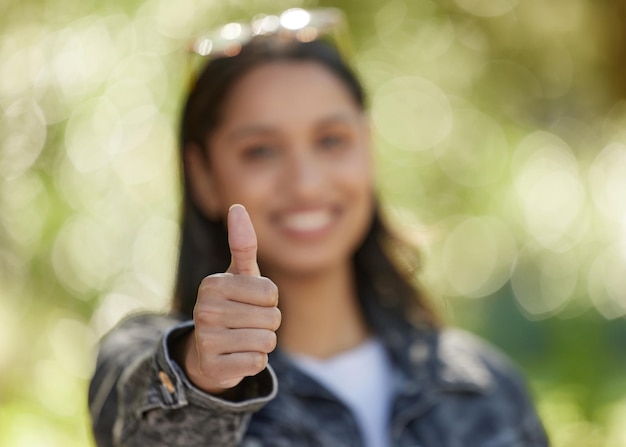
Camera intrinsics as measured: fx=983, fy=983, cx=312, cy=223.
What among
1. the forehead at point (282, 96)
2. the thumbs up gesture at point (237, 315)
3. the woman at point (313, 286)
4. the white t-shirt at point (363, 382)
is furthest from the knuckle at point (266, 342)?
the forehead at point (282, 96)

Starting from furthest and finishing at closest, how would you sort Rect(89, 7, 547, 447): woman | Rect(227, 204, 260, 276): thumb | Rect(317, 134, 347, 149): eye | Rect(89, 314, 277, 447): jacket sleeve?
Rect(317, 134, 347, 149): eye, Rect(89, 7, 547, 447): woman, Rect(89, 314, 277, 447): jacket sleeve, Rect(227, 204, 260, 276): thumb

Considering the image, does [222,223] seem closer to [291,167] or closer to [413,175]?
[291,167]

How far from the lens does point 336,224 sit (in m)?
1.72

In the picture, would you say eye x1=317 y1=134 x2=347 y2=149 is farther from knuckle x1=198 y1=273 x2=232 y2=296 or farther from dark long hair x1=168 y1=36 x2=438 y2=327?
knuckle x1=198 y1=273 x2=232 y2=296

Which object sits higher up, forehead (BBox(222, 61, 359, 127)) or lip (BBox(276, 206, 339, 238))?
forehead (BBox(222, 61, 359, 127))

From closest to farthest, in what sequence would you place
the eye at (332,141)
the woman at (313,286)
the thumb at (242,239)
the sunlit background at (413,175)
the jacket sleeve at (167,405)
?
the thumb at (242,239) < the jacket sleeve at (167,405) < the woman at (313,286) < the eye at (332,141) < the sunlit background at (413,175)

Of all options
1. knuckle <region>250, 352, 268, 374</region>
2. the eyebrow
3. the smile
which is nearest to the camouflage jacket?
knuckle <region>250, 352, 268, 374</region>

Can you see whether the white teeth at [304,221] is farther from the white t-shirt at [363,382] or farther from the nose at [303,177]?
the white t-shirt at [363,382]

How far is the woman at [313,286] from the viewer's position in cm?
159

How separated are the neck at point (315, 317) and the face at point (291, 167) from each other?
0.15 ft

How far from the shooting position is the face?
1657mm

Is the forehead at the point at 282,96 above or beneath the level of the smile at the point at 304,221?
above

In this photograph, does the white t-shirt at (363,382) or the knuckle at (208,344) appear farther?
the white t-shirt at (363,382)

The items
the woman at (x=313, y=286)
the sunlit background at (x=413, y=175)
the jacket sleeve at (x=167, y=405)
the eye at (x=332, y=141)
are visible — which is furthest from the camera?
the sunlit background at (x=413, y=175)
